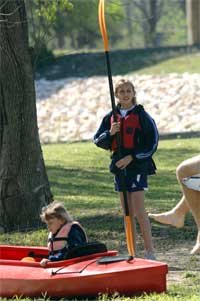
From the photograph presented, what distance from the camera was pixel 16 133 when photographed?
1087cm

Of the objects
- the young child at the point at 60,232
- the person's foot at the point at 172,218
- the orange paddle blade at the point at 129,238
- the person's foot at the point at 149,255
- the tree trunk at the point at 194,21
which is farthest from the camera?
the tree trunk at the point at 194,21

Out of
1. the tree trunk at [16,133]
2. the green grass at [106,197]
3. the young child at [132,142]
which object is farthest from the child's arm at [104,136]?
the tree trunk at [16,133]

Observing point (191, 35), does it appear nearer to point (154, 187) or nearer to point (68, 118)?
point (68, 118)

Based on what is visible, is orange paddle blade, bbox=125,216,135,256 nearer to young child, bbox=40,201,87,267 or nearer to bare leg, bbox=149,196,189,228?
bare leg, bbox=149,196,189,228

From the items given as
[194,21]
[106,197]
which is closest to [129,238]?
[106,197]

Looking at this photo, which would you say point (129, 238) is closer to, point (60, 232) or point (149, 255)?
point (149, 255)

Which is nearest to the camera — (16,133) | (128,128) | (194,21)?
(128,128)

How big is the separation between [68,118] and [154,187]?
15291 mm

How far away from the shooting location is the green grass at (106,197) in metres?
8.73

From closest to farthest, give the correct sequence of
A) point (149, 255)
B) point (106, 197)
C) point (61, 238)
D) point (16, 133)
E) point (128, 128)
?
point (61, 238)
point (128, 128)
point (149, 255)
point (16, 133)
point (106, 197)

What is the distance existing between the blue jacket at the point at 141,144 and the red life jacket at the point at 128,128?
0.08ft

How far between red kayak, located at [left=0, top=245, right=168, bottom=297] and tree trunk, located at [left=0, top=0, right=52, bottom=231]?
3.30 metres

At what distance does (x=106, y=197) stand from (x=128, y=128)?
489cm

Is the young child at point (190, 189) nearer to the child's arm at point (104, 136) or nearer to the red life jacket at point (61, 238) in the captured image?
the child's arm at point (104, 136)
